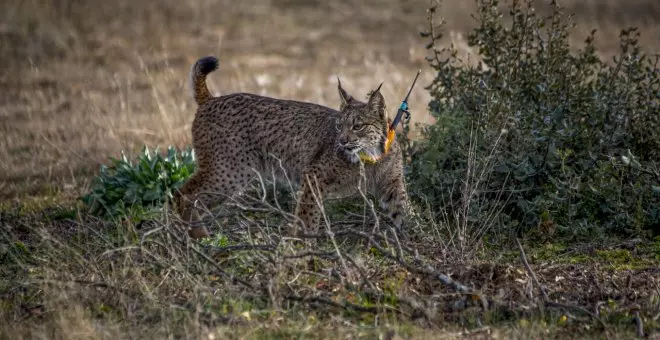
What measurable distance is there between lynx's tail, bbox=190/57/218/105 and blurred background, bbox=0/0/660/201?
193 cm

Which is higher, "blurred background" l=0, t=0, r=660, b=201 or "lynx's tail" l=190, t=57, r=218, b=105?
"blurred background" l=0, t=0, r=660, b=201

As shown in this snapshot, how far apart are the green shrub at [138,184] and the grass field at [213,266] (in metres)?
0.20

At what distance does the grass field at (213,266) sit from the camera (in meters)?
5.38

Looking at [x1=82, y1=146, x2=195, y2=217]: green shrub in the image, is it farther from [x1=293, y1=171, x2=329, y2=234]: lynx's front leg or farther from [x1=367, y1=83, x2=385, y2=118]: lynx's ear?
[x1=367, y1=83, x2=385, y2=118]: lynx's ear

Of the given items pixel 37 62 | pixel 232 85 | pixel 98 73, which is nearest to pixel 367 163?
pixel 232 85

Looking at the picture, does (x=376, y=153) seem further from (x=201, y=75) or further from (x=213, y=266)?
(x=213, y=266)

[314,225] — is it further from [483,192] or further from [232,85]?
[232,85]

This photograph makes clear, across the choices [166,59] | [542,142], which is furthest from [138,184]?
[166,59]

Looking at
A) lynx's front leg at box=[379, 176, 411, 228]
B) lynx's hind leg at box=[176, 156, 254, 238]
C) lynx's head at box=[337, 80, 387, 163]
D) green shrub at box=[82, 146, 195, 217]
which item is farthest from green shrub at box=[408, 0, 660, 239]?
green shrub at box=[82, 146, 195, 217]

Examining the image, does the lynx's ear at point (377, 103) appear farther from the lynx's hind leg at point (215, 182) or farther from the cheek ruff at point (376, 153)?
the lynx's hind leg at point (215, 182)

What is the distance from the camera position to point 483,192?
7484 mm

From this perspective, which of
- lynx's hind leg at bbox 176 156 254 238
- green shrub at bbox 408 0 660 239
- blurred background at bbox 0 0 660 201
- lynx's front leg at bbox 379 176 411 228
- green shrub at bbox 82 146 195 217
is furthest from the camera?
blurred background at bbox 0 0 660 201

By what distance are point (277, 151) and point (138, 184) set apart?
1232 mm

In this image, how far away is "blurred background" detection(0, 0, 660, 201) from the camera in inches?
425
